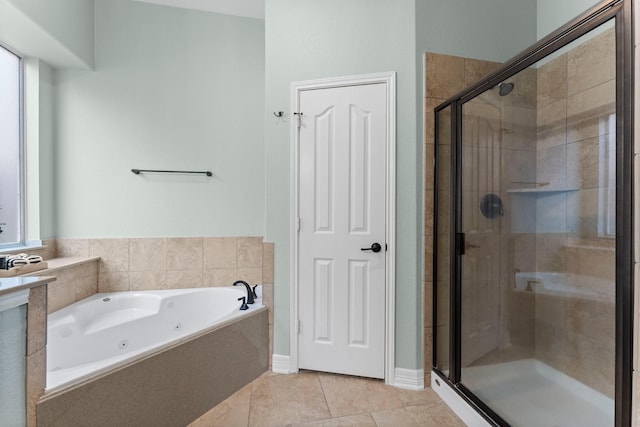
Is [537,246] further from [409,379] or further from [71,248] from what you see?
[71,248]

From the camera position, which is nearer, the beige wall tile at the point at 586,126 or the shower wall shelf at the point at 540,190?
the beige wall tile at the point at 586,126

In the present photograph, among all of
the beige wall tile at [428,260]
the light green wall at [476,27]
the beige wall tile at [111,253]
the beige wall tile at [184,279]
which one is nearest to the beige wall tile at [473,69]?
the light green wall at [476,27]

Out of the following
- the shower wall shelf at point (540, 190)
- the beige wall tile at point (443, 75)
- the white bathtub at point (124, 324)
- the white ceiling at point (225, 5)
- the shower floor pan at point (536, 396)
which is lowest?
the shower floor pan at point (536, 396)

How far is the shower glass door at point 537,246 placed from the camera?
53.4 inches

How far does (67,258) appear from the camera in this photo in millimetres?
2445

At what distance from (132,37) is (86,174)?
1.25m

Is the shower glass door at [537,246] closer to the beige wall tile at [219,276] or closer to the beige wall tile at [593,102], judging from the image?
the beige wall tile at [593,102]

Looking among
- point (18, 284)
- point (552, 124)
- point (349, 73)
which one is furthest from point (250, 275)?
point (552, 124)

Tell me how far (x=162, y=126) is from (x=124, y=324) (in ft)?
5.35

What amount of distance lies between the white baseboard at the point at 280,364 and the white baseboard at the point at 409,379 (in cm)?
73

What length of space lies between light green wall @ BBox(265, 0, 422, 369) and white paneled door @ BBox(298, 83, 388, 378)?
0.38 ft

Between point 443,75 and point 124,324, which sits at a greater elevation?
point 443,75

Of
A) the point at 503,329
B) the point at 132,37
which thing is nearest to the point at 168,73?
the point at 132,37

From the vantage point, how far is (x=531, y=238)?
1.60 m
